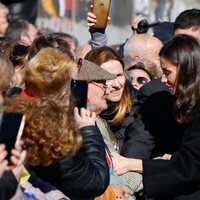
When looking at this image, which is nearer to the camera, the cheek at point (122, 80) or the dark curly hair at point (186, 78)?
the dark curly hair at point (186, 78)

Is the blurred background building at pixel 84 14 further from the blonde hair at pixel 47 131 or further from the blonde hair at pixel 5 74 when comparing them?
the blonde hair at pixel 47 131

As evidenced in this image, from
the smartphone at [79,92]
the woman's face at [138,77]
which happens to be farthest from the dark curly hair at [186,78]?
the woman's face at [138,77]

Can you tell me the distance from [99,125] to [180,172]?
0.77 metres

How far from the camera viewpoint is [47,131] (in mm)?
4664

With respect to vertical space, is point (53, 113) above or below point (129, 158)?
above

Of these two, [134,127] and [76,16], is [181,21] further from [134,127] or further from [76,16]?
[76,16]

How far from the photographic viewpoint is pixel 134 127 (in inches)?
263

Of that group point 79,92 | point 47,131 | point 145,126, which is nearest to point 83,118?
point 79,92

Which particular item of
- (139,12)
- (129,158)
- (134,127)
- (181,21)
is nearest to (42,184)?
(129,158)

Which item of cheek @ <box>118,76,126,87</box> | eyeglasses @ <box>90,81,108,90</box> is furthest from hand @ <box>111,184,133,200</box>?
cheek @ <box>118,76,126,87</box>

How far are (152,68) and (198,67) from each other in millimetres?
2544

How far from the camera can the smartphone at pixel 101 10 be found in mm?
7430

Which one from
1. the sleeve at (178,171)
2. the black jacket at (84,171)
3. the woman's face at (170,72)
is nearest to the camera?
the black jacket at (84,171)

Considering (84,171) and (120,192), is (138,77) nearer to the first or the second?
(120,192)
